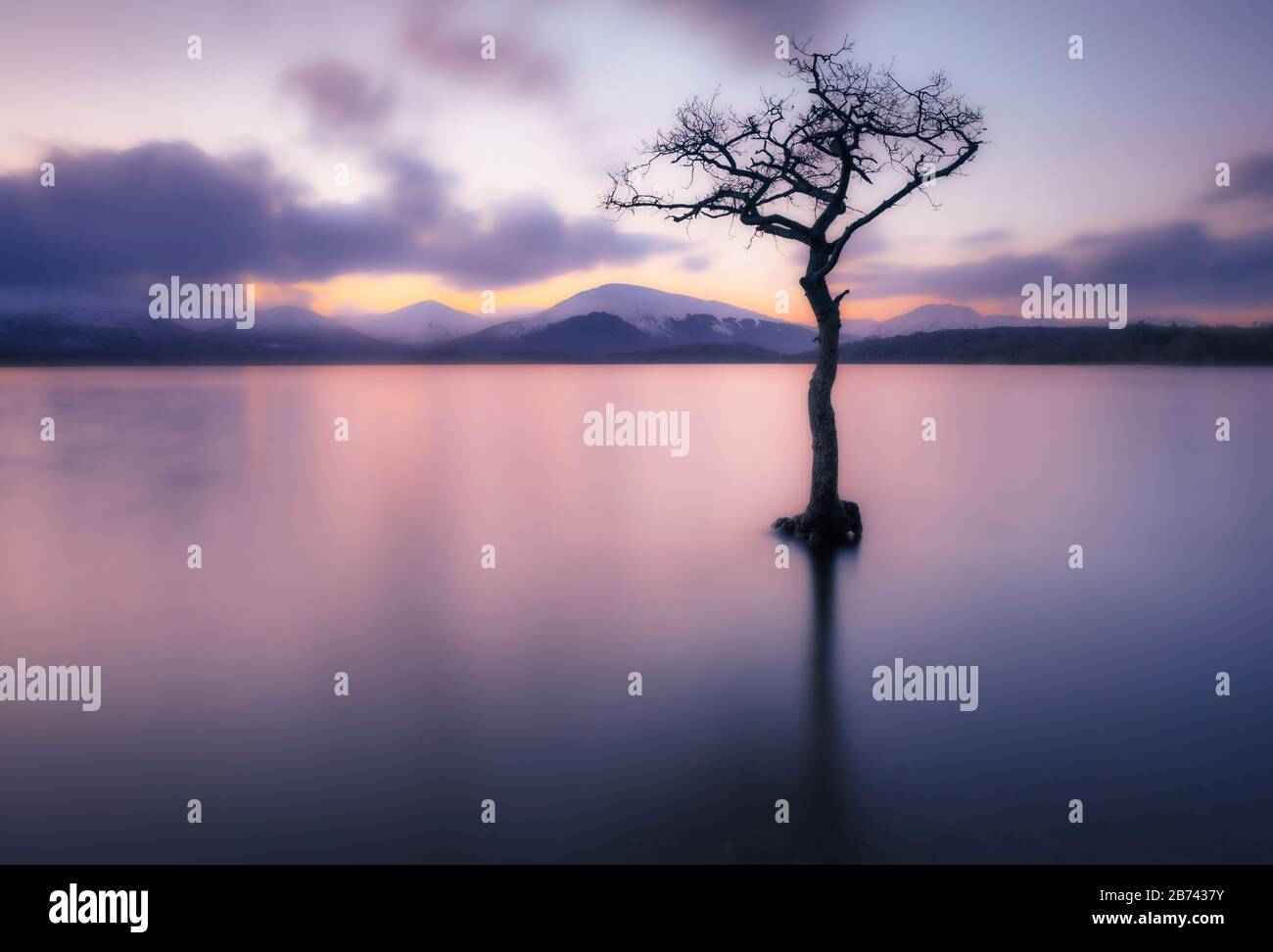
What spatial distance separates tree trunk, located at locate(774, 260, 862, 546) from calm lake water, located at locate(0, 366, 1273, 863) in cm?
81

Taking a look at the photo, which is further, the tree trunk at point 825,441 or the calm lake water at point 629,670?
the tree trunk at point 825,441

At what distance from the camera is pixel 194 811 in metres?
4.57

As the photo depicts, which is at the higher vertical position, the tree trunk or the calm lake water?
the tree trunk

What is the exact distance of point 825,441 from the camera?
33.8 feet

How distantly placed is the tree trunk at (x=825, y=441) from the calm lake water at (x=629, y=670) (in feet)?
2.65

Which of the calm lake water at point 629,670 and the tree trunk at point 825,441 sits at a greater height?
the tree trunk at point 825,441

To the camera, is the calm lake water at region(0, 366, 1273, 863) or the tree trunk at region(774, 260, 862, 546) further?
the tree trunk at region(774, 260, 862, 546)

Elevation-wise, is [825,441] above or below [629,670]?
above

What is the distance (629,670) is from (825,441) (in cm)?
498

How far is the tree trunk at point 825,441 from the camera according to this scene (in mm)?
10109

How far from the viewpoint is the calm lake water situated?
4.41 meters

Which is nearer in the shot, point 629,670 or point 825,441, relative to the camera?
point 629,670

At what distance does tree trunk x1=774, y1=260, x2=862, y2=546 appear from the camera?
33.2 ft
